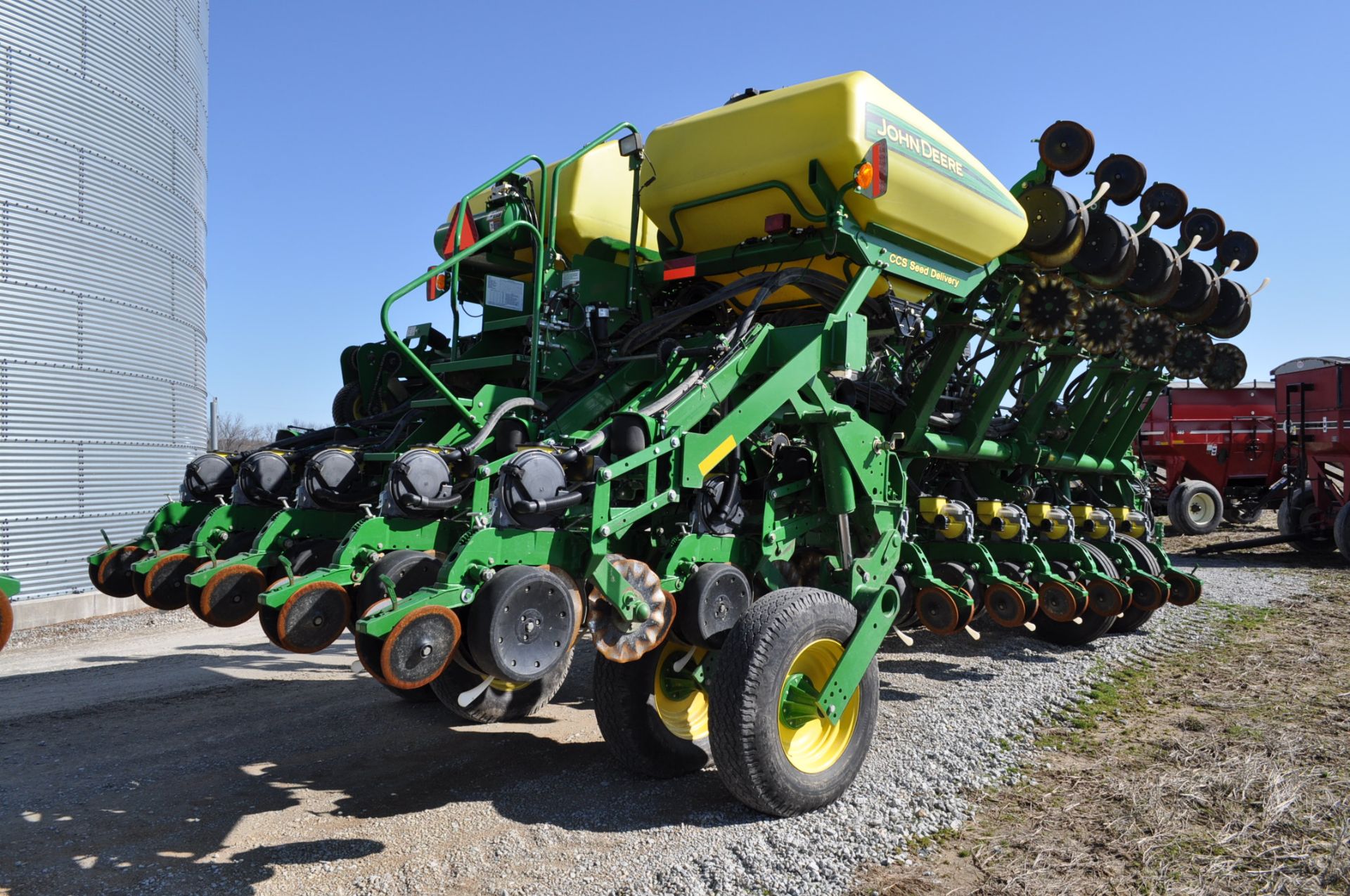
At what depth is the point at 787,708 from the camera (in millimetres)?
4086

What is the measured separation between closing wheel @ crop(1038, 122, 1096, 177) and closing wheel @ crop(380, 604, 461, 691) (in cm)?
582

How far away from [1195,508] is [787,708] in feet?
48.9

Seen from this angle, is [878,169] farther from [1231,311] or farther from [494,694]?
[1231,311]

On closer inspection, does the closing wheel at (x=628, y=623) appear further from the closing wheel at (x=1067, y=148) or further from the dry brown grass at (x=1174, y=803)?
the closing wheel at (x=1067, y=148)

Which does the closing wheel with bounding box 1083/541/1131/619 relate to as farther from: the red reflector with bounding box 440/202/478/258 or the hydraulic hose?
the red reflector with bounding box 440/202/478/258

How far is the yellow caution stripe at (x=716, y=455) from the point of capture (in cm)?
405

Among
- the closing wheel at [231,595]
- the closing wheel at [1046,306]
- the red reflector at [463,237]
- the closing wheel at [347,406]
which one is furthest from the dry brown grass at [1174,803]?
the closing wheel at [347,406]

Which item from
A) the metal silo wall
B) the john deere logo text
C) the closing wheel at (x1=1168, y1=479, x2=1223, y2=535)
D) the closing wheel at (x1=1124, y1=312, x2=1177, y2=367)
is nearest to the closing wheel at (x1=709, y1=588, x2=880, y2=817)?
the john deere logo text

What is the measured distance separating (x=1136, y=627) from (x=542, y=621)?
263 inches

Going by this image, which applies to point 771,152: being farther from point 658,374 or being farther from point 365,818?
point 365,818

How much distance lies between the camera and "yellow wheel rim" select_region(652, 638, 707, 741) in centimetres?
465

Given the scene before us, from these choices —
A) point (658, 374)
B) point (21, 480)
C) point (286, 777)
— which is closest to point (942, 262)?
point (658, 374)

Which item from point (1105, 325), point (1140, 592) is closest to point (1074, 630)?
point (1140, 592)

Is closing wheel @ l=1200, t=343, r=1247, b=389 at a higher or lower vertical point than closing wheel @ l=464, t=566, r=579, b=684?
higher
